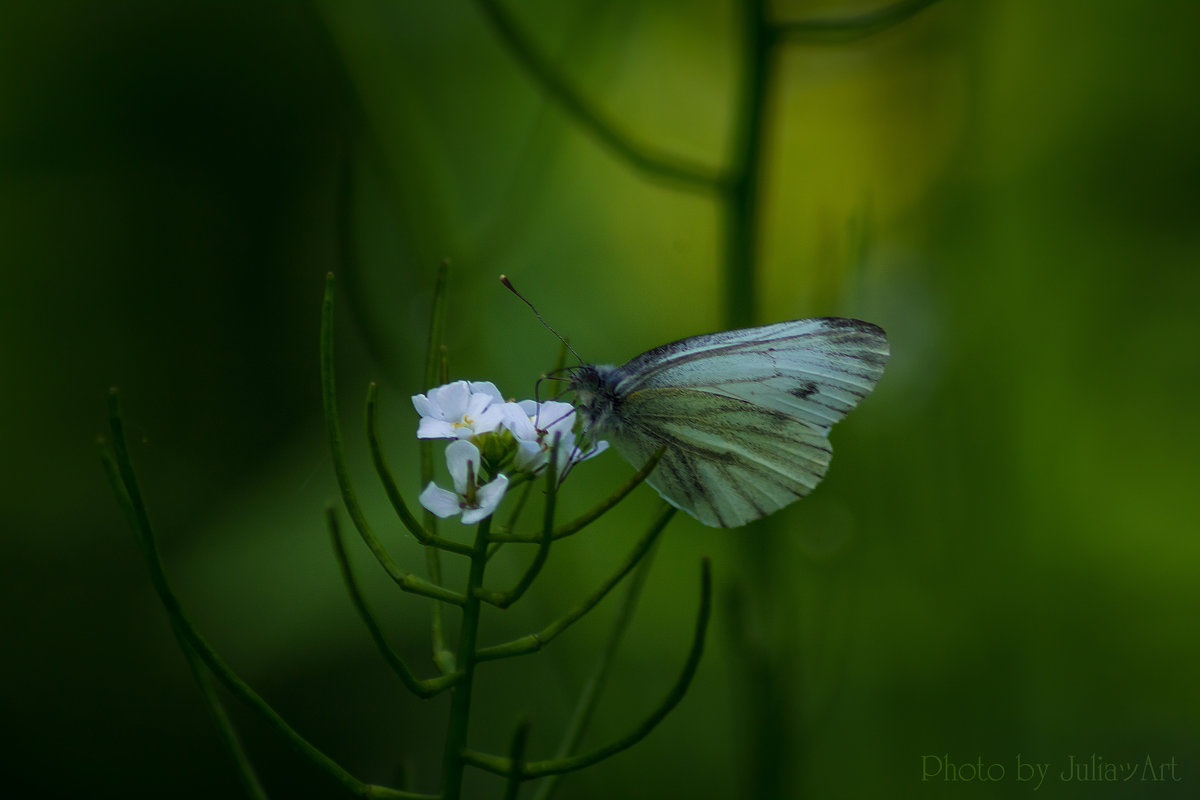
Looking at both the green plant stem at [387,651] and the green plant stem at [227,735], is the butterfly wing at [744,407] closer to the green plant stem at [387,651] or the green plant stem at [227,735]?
the green plant stem at [387,651]

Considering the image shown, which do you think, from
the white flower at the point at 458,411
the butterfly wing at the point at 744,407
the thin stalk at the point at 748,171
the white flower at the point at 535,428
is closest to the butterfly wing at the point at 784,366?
the butterfly wing at the point at 744,407

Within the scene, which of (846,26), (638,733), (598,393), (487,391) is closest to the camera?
(638,733)

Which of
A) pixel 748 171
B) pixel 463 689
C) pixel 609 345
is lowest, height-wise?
pixel 463 689

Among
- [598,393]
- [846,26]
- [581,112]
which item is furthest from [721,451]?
[846,26]

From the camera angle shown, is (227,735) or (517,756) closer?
(517,756)

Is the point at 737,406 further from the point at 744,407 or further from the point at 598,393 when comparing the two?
the point at 598,393

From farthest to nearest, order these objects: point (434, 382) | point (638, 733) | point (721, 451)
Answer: point (721, 451)
point (434, 382)
point (638, 733)

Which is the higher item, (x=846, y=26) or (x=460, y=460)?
(x=846, y=26)
